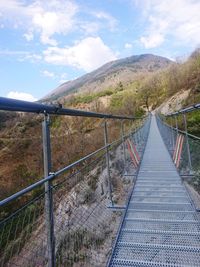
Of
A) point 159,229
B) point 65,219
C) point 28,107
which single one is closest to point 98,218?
point 65,219

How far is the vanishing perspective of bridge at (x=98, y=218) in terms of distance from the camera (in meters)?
1.38

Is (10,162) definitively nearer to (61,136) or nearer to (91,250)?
(61,136)

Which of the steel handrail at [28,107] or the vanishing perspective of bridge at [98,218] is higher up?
the steel handrail at [28,107]

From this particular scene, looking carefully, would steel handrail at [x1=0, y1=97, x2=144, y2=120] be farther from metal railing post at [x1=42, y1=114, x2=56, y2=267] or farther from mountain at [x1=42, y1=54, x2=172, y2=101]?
mountain at [x1=42, y1=54, x2=172, y2=101]

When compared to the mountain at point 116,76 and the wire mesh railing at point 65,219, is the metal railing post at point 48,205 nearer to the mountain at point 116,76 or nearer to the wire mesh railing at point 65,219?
the wire mesh railing at point 65,219

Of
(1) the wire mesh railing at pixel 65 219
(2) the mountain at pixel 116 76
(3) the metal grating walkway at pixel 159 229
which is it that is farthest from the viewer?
(2) the mountain at pixel 116 76

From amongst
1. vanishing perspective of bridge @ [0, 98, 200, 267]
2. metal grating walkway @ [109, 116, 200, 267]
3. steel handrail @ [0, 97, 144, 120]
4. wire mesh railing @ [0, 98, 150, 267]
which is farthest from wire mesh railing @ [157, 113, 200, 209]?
steel handrail @ [0, 97, 144, 120]

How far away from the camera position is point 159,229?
104 inches

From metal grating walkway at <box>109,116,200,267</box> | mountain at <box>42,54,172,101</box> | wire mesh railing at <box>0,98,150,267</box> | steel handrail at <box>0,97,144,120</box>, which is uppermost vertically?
mountain at <box>42,54,172,101</box>

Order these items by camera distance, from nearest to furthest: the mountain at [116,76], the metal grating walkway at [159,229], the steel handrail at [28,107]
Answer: the steel handrail at [28,107]
the metal grating walkway at [159,229]
the mountain at [116,76]

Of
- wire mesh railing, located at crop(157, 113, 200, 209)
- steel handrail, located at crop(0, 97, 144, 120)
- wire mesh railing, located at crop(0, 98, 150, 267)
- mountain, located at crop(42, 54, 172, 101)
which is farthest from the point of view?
mountain, located at crop(42, 54, 172, 101)

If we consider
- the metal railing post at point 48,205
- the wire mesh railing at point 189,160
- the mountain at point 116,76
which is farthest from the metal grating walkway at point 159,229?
the mountain at point 116,76

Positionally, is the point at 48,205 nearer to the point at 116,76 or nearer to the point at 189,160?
the point at 189,160

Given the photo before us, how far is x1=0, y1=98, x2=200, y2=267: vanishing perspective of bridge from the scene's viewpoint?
1.38 metres
